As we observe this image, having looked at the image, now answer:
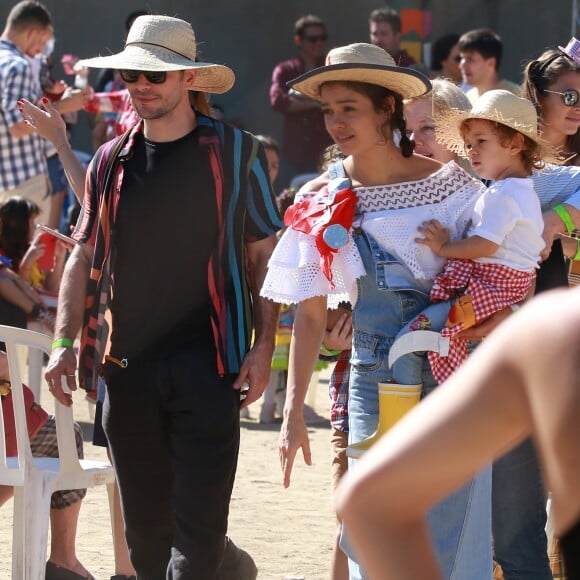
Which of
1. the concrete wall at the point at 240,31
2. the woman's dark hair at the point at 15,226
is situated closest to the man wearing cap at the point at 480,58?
the woman's dark hair at the point at 15,226

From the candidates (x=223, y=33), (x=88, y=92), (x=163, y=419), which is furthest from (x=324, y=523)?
(x=223, y=33)

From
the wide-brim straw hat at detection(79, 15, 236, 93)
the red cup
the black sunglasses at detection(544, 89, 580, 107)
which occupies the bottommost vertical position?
the red cup

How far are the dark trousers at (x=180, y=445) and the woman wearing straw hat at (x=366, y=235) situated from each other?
0.19 meters

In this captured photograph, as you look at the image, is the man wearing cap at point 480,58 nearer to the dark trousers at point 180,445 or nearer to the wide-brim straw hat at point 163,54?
the wide-brim straw hat at point 163,54

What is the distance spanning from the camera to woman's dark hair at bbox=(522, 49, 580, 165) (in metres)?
4.48

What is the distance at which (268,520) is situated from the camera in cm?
614

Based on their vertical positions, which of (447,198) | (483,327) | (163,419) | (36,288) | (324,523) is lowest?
(324,523)

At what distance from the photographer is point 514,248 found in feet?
12.4

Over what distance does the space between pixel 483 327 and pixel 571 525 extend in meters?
2.20

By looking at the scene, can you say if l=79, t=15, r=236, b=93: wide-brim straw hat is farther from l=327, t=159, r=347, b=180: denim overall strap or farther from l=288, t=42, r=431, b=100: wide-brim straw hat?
l=327, t=159, r=347, b=180: denim overall strap

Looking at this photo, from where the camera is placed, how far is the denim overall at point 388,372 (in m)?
3.62

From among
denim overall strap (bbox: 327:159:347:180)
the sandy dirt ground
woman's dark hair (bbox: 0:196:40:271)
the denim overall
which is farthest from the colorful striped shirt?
woman's dark hair (bbox: 0:196:40:271)

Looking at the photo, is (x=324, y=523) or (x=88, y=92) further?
(x=88, y=92)

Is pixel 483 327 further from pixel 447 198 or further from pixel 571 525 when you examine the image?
pixel 571 525
